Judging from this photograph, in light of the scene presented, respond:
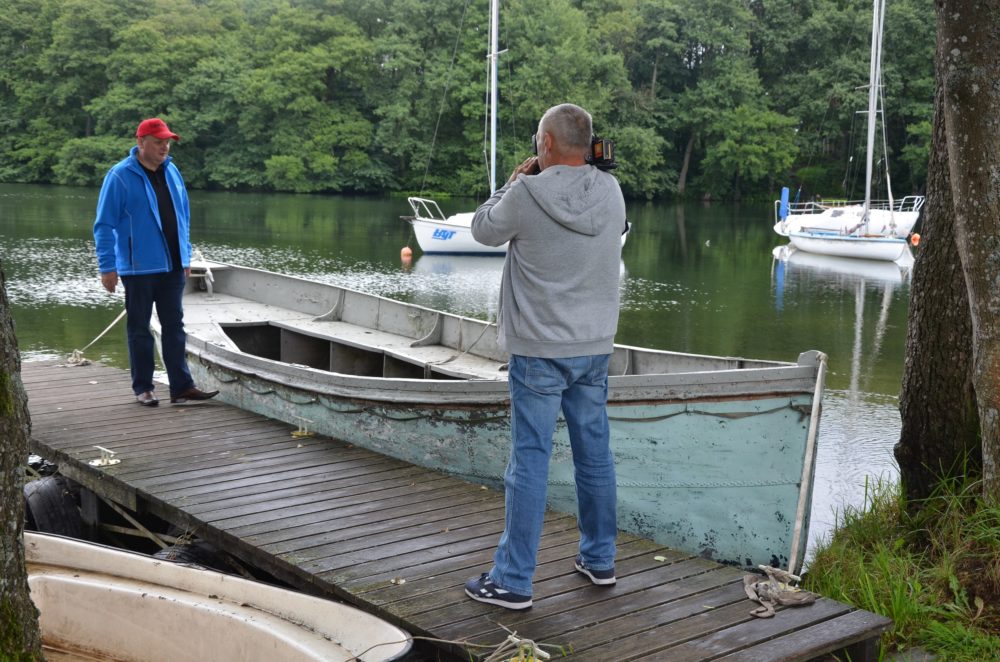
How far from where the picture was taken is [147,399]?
Result: 6914 millimetres

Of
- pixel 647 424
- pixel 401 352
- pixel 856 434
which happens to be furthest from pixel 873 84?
pixel 647 424

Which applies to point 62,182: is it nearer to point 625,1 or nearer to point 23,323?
point 625,1

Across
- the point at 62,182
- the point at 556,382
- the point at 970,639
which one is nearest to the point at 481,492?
the point at 556,382

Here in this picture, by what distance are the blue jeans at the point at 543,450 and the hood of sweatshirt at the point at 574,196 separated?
465 mm

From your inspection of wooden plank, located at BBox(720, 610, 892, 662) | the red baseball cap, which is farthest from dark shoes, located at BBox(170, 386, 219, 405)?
wooden plank, located at BBox(720, 610, 892, 662)

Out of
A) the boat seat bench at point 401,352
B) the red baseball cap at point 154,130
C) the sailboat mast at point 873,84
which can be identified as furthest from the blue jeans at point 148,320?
the sailboat mast at point 873,84

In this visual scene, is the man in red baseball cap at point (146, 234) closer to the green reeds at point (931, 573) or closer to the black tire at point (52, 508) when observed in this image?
the black tire at point (52, 508)

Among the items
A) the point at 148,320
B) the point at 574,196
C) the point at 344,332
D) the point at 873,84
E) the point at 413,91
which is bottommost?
the point at 344,332

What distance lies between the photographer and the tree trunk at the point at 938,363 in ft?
15.3

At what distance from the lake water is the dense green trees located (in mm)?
14043

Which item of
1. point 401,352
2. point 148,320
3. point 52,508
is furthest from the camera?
point 401,352

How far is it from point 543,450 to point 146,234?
3691 millimetres

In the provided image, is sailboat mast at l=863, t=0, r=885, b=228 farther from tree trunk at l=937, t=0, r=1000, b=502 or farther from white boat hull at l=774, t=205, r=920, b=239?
tree trunk at l=937, t=0, r=1000, b=502

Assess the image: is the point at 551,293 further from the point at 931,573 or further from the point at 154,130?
the point at 154,130
